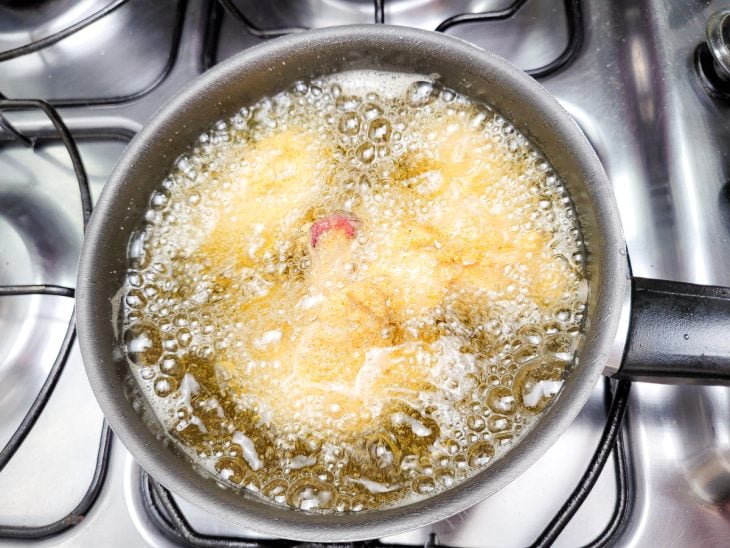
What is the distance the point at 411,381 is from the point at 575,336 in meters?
0.17

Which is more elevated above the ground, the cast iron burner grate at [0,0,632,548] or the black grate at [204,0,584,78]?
the black grate at [204,0,584,78]

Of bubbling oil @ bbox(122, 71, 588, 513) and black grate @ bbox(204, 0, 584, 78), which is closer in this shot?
bubbling oil @ bbox(122, 71, 588, 513)

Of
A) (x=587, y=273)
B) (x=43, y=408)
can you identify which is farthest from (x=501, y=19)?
(x=43, y=408)

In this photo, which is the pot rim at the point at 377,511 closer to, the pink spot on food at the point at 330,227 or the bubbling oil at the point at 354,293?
the bubbling oil at the point at 354,293

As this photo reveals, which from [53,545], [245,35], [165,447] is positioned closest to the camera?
[165,447]

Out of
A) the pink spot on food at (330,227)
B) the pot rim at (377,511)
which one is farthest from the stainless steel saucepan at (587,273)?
the pink spot on food at (330,227)

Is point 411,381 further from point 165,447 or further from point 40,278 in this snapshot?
point 40,278

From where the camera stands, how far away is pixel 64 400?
2.59 ft

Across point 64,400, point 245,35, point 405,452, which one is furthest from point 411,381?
point 245,35

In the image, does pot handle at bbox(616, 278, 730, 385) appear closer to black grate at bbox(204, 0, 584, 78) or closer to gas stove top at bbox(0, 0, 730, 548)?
gas stove top at bbox(0, 0, 730, 548)

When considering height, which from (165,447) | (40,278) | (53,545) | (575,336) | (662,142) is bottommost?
(53,545)

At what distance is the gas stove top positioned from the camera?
0.72 meters

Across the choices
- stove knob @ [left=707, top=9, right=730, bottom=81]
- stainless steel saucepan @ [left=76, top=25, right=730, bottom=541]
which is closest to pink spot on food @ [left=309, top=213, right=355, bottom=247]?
stainless steel saucepan @ [left=76, top=25, right=730, bottom=541]

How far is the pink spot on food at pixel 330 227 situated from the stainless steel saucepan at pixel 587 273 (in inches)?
6.3
